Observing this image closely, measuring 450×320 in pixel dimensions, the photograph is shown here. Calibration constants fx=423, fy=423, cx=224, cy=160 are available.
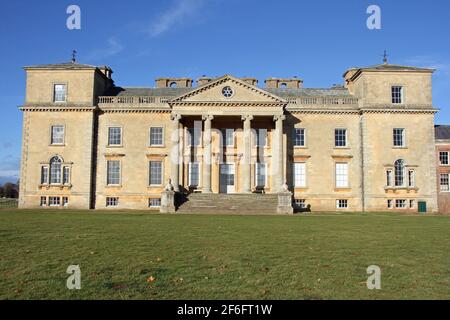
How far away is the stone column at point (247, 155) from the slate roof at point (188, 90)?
7.70m

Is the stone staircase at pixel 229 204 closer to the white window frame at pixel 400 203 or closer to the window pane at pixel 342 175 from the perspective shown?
the window pane at pixel 342 175

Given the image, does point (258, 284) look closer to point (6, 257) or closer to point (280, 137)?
point (6, 257)

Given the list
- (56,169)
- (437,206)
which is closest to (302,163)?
(437,206)

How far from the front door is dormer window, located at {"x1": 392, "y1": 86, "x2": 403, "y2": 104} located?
1684 centimetres

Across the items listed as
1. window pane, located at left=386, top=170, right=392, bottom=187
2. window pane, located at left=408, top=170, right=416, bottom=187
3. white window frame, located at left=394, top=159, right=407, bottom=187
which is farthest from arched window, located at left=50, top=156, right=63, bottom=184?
window pane, located at left=408, top=170, right=416, bottom=187

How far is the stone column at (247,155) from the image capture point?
1463 inches

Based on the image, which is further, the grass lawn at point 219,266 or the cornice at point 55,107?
the cornice at point 55,107

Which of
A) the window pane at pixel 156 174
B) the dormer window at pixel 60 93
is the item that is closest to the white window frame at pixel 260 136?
the window pane at pixel 156 174

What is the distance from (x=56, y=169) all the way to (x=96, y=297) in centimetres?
3592

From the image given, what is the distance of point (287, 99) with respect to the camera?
135ft

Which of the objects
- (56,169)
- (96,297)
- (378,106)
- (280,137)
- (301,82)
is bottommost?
(96,297)

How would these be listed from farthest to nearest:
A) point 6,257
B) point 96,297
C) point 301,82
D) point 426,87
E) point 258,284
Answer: point 301,82 → point 426,87 → point 6,257 → point 258,284 → point 96,297

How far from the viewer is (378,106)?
40.2 m

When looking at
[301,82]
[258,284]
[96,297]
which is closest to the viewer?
[96,297]
